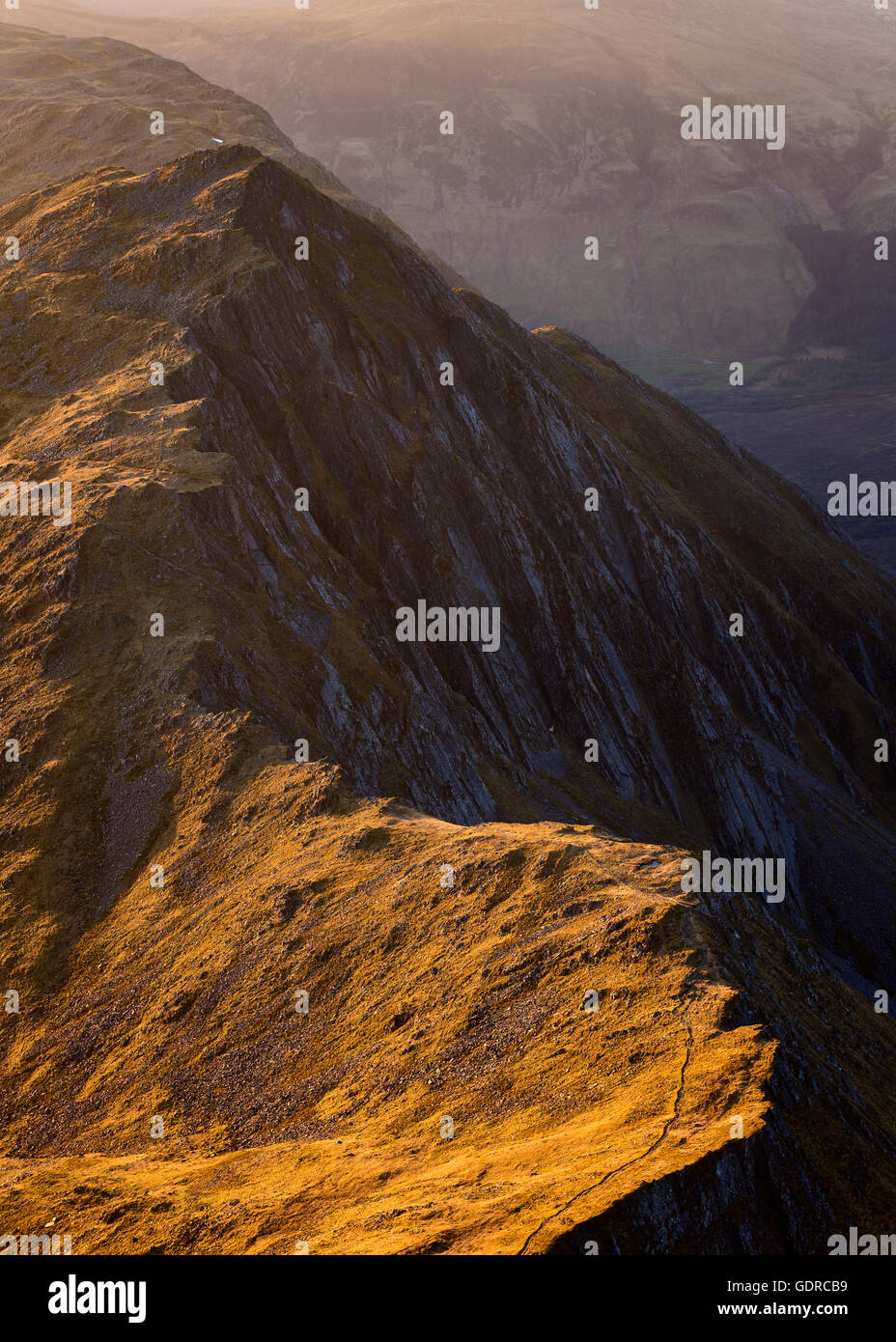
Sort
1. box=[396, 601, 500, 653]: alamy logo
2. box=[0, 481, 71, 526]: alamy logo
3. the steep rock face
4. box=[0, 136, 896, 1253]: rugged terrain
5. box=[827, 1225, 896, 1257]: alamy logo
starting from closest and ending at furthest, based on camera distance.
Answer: box=[827, 1225, 896, 1257]: alamy logo < box=[0, 136, 896, 1253]: rugged terrain < the steep rock face < box=[0, 481, 71, 526]: alamy logo < box=[396, 601, 500, 653]: alamy logo

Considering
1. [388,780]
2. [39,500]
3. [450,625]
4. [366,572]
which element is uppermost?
[39,500]

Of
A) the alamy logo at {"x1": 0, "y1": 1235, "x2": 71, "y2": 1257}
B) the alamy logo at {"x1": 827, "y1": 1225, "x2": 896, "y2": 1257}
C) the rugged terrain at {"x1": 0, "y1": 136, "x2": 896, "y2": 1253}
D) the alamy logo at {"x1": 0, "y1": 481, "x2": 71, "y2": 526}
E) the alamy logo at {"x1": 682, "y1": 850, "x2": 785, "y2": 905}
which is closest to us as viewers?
the alamy logo at {"x1": 827, "y1": 1225, "x2": 896, "y2": 1257}

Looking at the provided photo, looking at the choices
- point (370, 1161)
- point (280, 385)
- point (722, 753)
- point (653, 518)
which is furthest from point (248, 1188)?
point (653, 518)
